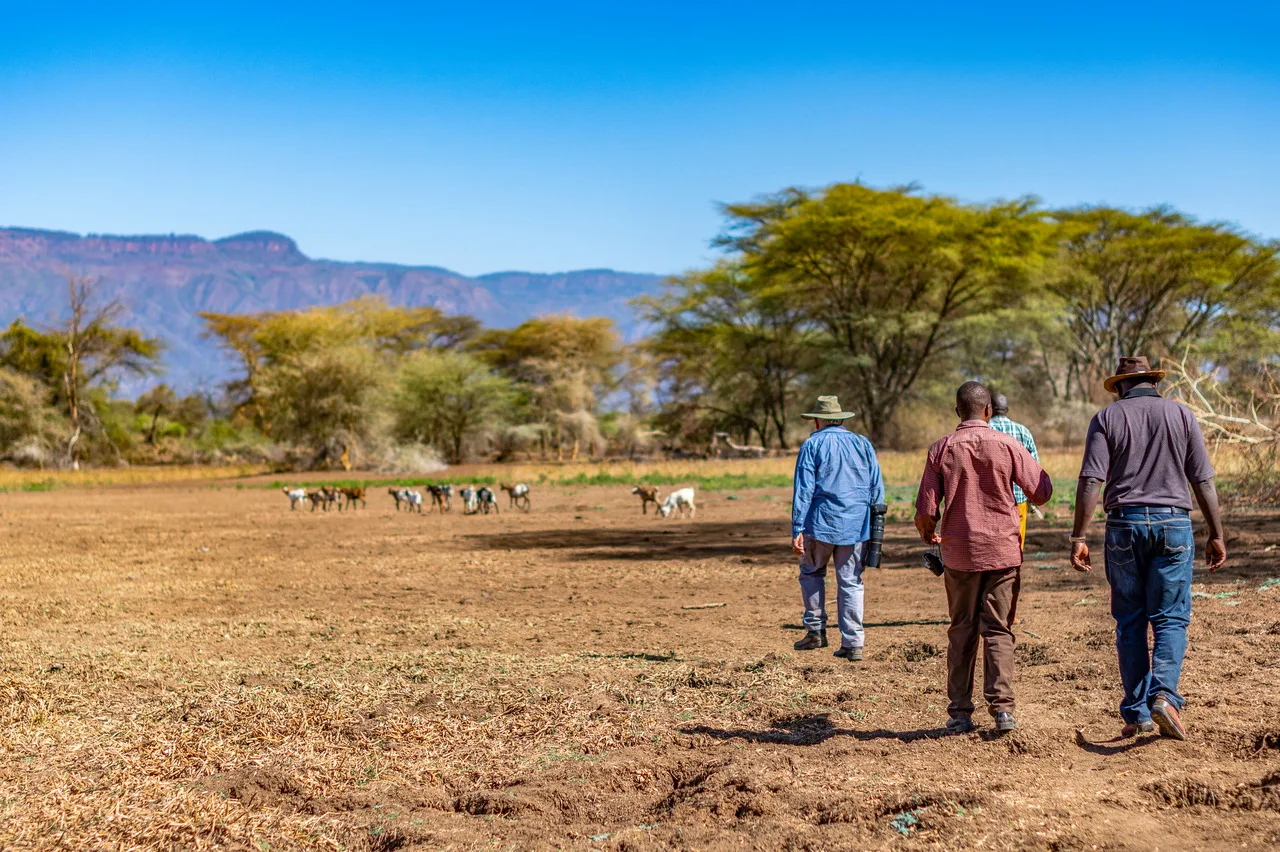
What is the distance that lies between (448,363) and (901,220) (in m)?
20.5

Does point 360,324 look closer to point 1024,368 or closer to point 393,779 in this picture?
point 1024,368

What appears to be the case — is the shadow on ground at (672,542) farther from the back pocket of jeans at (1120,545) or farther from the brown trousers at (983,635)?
the back pocket of jeans at (1120,545)

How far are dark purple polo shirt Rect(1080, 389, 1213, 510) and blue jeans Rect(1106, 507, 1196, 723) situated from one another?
89mm

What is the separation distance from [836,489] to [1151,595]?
2.61m

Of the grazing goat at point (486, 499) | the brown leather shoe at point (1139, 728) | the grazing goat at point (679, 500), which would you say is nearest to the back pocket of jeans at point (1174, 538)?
the brown leather shoe at point (1139, 728)

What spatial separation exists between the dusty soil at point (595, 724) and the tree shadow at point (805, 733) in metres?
0.02

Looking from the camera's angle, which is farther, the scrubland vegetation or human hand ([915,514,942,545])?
the scrubland vegetation

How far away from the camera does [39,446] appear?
4522 cm

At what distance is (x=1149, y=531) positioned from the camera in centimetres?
514

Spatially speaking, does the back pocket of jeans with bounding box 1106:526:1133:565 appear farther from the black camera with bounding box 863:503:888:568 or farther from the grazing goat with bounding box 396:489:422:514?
the grazing goat with bounding box 396:489:422:514

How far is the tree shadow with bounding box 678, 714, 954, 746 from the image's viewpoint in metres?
5.49

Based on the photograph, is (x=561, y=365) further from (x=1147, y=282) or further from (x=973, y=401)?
(x=973, y=401)

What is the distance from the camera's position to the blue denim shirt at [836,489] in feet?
24.7

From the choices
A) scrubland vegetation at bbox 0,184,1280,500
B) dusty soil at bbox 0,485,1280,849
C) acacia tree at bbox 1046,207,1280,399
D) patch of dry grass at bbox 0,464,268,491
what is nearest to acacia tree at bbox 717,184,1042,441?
scrubland vegetation at bbox 0,184,1280,500
